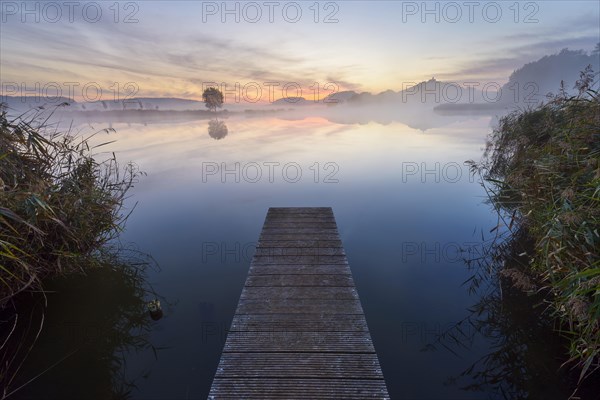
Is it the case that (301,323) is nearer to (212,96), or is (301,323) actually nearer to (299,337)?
(299,337)

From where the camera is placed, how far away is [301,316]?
4727 millimetres

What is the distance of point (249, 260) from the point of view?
9.14 metres

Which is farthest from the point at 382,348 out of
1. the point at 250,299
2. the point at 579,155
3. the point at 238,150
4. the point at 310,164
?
the point at 238,150

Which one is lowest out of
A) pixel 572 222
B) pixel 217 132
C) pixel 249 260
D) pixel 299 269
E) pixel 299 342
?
pixel 249 260

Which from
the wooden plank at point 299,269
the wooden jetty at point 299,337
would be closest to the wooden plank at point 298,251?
the wooden jetty at point 299,337

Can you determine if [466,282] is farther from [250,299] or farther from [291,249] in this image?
[250,299]

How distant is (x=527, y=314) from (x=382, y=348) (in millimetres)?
3368

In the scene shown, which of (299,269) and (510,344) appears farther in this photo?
(299,269)

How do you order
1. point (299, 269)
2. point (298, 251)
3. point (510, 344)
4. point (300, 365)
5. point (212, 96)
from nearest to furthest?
1. point (300, 365)
2. point (510, 344)
3. point (299, 269)
4. point (298, 251)
5. point (212, 96)

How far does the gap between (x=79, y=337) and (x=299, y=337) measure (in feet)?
15.3

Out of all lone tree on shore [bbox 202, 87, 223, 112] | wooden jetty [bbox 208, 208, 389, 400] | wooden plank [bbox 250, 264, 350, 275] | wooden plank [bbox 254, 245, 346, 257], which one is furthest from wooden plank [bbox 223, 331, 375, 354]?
lone tree on shore [bbox 202, 87, 223, 112]

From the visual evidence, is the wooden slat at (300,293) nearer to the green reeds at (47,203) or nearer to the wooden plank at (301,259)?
the wooden plank at (301,259)

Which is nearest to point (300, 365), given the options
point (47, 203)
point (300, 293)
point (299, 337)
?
point (299, 337)

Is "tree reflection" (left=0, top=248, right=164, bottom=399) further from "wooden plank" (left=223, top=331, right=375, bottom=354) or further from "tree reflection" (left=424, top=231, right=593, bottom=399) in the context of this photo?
"tree reflection" (left=424, top=231, right=593, bottom=399)
